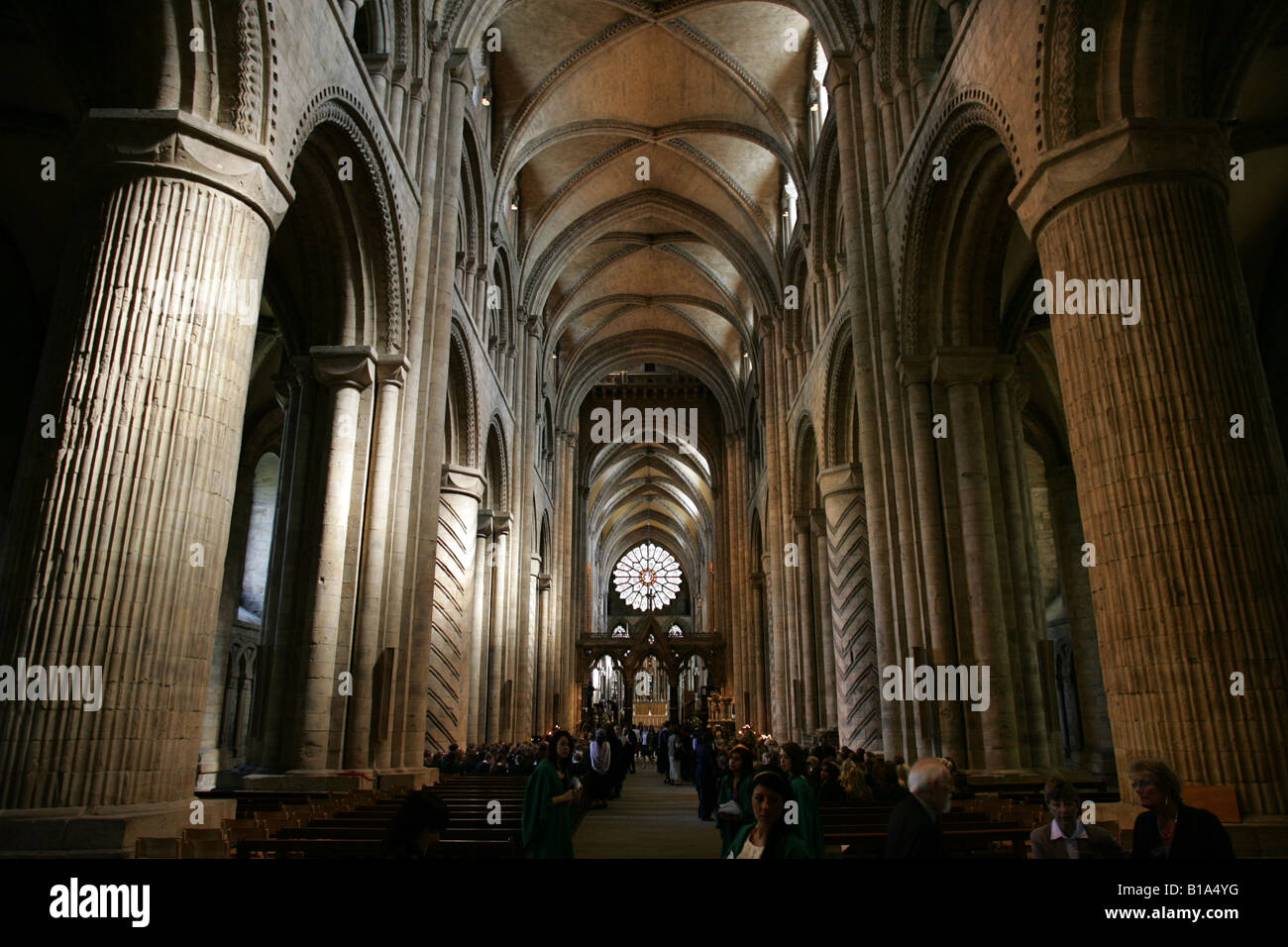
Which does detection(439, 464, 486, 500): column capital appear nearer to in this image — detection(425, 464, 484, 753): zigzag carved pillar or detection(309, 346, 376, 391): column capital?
detection(425, 464, 484, 753): zigzag carved pillar

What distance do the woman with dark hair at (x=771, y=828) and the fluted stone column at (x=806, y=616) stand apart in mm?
16037

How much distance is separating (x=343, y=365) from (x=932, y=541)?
7770mm

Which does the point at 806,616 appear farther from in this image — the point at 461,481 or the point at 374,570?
the point at 374,570

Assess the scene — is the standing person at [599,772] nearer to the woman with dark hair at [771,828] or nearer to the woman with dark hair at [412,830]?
the woman with dark hair at [771,828]

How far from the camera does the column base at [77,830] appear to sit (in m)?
4.67

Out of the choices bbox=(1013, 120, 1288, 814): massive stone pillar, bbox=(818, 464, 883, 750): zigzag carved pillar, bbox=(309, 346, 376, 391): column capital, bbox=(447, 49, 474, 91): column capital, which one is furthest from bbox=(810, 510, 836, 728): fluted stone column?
bbox=(1013, 120, 1288, 814): massive stone pillar

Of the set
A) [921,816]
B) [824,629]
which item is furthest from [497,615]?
[921,816]

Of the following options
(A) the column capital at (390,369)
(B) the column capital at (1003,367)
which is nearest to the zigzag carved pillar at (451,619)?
(A) the column capital at (390,369)

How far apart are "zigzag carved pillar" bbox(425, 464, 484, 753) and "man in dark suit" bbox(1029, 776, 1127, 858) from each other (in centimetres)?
1092

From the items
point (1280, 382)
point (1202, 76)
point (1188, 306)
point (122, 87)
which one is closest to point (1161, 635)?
point (1188, 306)

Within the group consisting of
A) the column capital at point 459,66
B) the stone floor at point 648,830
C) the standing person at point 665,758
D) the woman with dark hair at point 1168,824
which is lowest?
the stone floor at point 648,830

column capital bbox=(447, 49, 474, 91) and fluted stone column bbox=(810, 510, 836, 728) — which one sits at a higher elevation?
column capital bbox=(447, 49, 474, 91)

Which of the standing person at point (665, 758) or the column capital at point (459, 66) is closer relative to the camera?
the column capital at point (459, 66)

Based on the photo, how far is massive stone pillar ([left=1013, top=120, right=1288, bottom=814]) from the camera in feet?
17.1
